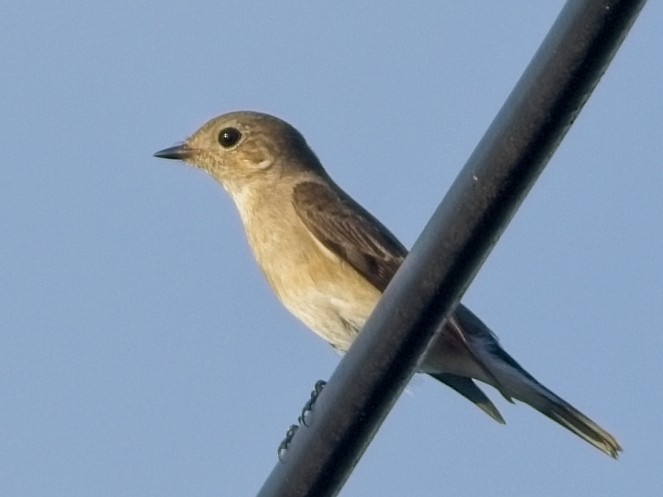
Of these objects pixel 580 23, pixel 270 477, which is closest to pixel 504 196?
pixel 580 23

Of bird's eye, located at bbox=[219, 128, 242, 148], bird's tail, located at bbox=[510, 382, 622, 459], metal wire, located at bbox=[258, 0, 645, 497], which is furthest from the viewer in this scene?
bird's eye, located at bbox=[219, 128, 242, 148]

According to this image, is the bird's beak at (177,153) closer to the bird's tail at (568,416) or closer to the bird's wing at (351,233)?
the bird's wing at (351,233)

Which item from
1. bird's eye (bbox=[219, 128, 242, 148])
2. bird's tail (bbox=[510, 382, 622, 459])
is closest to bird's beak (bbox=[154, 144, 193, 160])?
bird's eye (bbox=[219, 128, 242, 148])

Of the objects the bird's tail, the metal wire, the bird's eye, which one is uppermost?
the bird's eye

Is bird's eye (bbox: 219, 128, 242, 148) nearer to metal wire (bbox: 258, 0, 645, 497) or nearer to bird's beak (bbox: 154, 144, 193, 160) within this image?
bird's beak (bbox: 154, 144, 193, 160)

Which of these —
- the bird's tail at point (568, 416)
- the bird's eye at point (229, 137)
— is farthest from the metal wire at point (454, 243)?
→ the bird's eye at point (229, 137)
